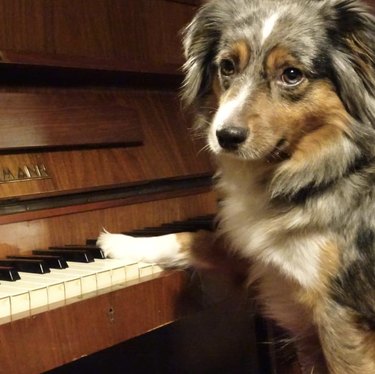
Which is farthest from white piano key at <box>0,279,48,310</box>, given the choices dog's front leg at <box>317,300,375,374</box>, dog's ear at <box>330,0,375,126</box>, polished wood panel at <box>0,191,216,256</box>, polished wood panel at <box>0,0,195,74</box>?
dog's ear at <box>330,0,375,126</box>

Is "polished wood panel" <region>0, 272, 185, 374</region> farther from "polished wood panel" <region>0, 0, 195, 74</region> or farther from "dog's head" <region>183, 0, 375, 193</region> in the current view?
"polished wood panel" <region>0, 0, 195, 74</region>

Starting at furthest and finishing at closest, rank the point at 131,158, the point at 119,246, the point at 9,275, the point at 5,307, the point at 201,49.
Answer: the point at 131,158 < the point at 201,49 < the point at 119,246 < the point at 9,275 < the point at 5,307

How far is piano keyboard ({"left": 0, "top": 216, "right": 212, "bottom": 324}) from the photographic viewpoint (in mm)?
1076

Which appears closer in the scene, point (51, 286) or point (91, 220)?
point (51, 286)

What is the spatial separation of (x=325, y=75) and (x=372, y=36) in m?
0.12

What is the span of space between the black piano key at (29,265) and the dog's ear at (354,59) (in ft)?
2.26

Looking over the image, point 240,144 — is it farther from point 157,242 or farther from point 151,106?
point 151,106

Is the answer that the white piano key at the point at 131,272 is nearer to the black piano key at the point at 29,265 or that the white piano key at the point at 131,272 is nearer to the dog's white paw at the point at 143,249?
the dog's white paw at the point at 143,249

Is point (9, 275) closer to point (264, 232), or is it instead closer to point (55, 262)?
point (55, 262)

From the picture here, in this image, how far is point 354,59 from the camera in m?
1.28

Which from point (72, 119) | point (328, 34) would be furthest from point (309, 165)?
point (72, 119)

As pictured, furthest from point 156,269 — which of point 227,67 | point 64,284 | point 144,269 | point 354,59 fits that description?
point 354,59

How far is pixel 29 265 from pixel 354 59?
0.77 meters

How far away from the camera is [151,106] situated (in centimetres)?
171
